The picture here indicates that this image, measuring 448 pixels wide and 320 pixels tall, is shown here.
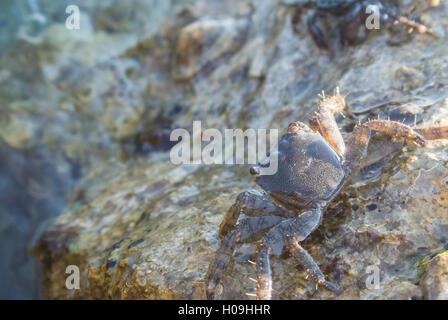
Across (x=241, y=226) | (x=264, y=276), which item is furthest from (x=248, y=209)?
(x=264, y=276)

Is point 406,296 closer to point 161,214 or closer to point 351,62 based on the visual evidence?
point 161,214

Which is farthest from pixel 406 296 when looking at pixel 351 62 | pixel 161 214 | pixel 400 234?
pixel 351 62

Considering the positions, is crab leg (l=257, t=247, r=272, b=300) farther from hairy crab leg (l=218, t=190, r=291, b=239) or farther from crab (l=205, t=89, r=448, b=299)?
hairy crab leg (l=218, t=190, r=291, b=239)

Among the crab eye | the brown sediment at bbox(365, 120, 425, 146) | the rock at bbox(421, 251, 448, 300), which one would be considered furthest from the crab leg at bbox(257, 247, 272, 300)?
the brown sediment at bbox(365, 120, 425, 146)

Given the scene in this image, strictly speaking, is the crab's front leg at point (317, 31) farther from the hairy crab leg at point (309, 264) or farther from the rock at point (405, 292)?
the rock at point (405, 292)

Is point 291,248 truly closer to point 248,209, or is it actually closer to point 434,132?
point 248,209

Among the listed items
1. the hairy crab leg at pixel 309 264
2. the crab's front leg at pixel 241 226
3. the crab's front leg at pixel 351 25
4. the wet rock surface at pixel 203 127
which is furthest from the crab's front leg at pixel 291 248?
the crab's front leg at pixel 351 25
